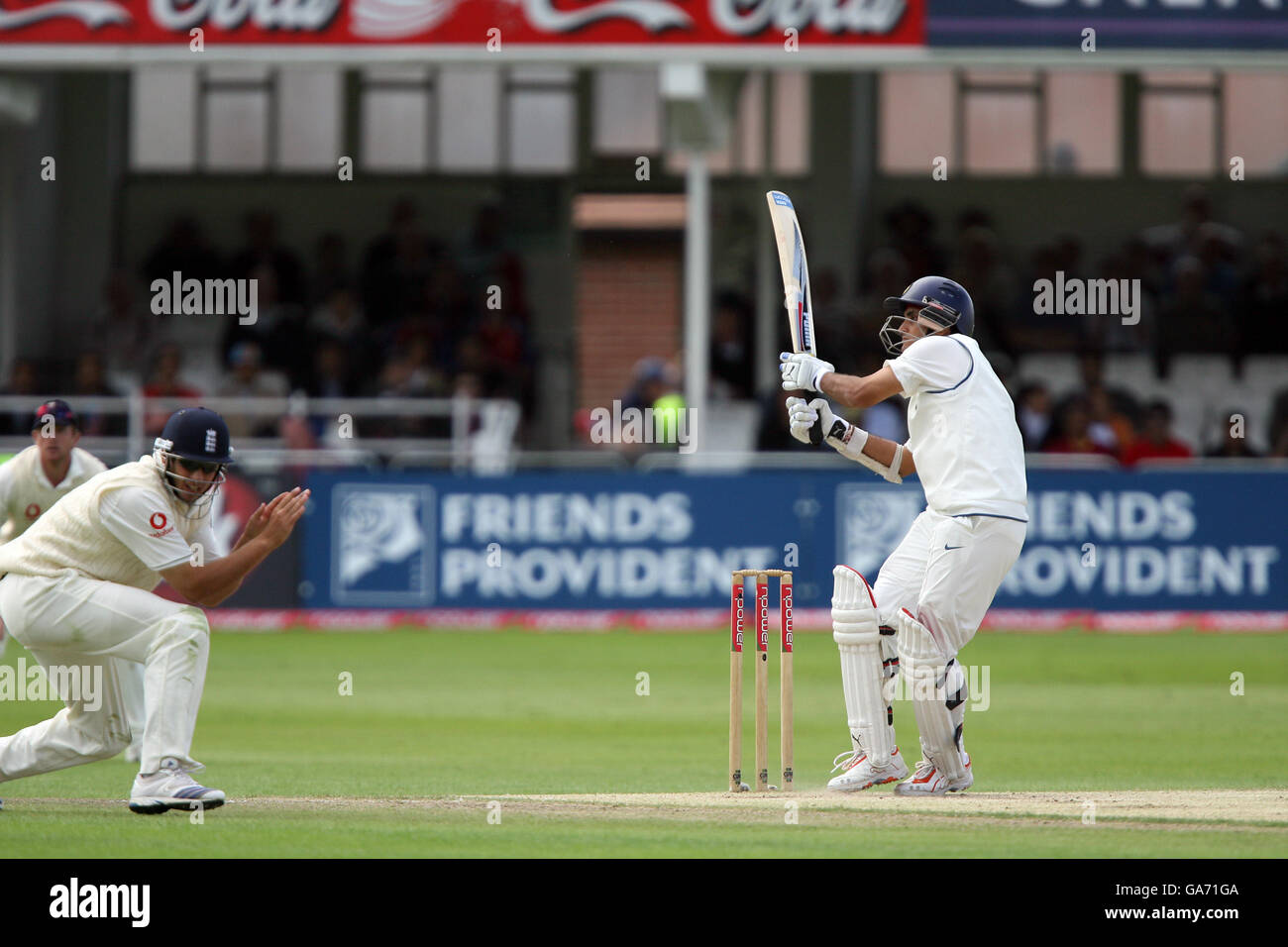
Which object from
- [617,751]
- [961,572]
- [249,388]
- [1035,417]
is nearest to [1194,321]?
[1035,417]

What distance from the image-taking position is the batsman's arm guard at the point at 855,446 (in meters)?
8.53

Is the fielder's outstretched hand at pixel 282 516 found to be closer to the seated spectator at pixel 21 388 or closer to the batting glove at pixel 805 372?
the batting glove at pixel 805 372

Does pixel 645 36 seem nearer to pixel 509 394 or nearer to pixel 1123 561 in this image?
pixel 509 394

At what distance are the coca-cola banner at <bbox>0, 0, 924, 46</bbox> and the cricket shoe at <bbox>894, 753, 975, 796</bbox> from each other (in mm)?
12069

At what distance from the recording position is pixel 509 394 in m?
21.3

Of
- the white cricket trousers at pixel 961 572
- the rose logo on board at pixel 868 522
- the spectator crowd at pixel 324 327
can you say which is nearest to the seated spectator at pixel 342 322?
the spectator crowd at pixel 324 327

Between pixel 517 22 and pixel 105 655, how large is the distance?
1255cm

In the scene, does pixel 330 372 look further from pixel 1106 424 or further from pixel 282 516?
pixel 282 516

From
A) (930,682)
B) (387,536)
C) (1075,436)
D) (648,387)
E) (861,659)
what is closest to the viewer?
(930,682)

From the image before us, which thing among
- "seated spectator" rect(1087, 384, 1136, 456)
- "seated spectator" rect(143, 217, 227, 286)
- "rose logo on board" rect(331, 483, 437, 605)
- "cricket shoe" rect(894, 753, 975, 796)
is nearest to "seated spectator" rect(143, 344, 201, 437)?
Result: "rose logo on board" rect(331, 483, 437, 605)

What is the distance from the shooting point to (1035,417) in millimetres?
19328

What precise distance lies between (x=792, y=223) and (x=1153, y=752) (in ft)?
12.6

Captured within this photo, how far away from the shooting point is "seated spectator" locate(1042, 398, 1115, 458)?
18750mm
